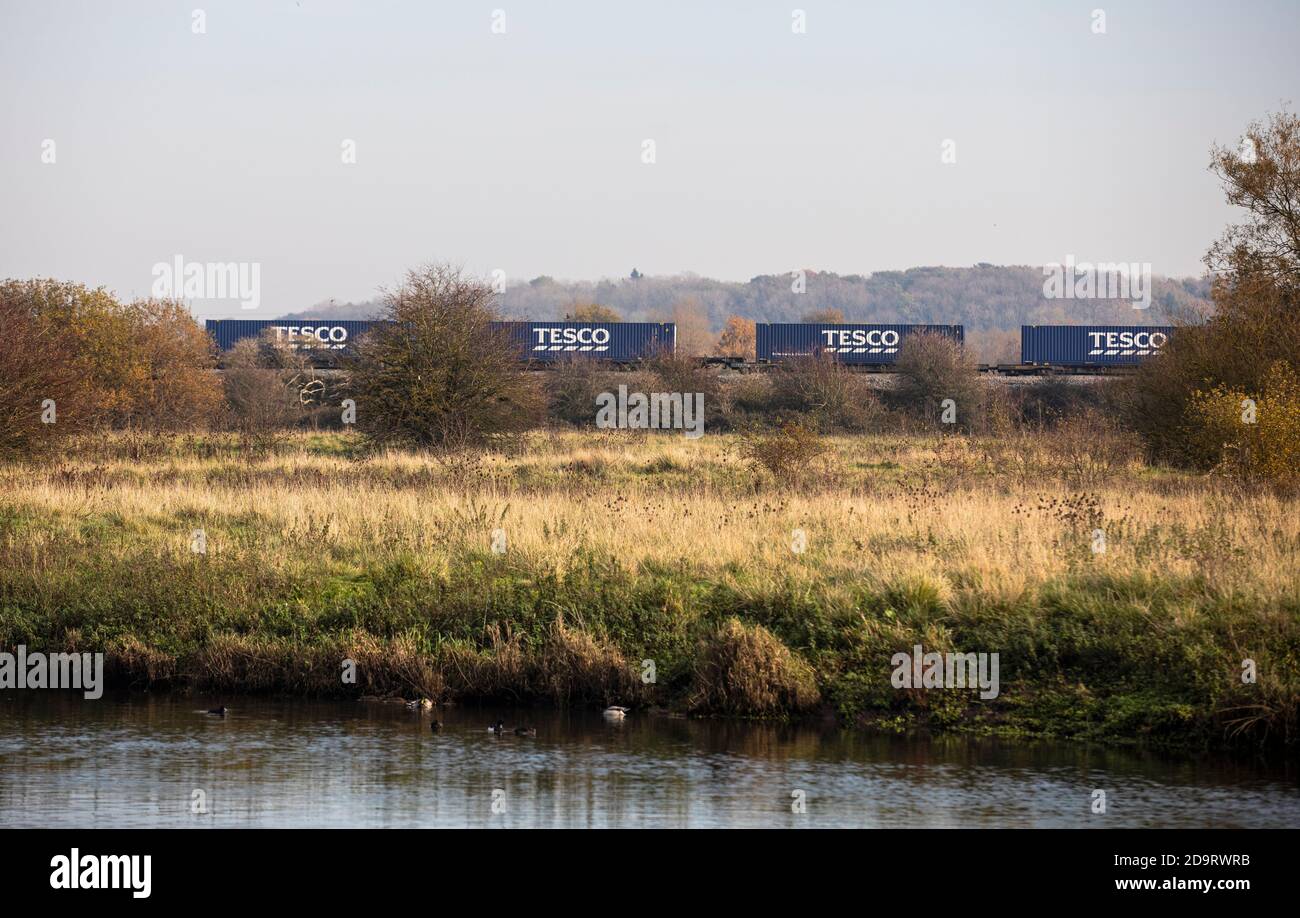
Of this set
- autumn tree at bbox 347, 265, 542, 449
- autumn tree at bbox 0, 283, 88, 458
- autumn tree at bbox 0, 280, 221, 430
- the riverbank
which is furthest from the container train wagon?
the riverbank

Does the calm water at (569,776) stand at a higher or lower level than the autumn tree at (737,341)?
lower

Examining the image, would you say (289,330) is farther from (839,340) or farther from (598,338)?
(839,340)

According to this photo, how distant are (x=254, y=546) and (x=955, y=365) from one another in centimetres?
4688

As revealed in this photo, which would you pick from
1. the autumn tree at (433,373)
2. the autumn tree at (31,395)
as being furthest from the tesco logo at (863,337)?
the autumn tree at (31,395)

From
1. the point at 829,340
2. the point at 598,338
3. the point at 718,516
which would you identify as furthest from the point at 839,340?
the point at 718,516

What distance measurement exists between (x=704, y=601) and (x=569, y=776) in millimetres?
3982

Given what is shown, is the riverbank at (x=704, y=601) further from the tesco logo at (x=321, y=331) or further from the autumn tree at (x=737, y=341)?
the autumn tree at (x=737, y=341)

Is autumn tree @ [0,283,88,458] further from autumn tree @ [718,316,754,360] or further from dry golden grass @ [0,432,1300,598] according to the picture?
autumn tree @ [718,316,754,360]

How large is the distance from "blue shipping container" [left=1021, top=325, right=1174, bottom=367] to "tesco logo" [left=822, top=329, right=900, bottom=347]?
22.2 feet

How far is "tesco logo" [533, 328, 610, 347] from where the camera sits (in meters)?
74.2

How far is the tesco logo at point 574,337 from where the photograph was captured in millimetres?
74188

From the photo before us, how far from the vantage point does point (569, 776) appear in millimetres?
10977

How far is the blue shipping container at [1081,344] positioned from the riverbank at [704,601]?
54489 millimetres
